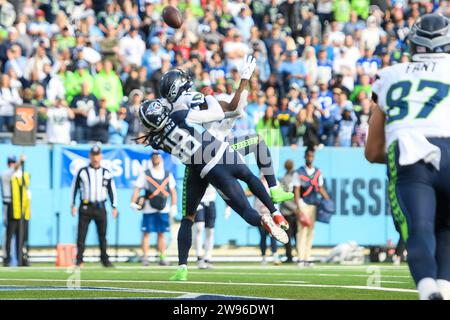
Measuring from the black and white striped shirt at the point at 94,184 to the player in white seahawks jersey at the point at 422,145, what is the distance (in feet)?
35.5

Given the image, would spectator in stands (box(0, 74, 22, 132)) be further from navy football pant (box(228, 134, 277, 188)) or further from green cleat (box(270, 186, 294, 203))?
green cleat (box(270, 186, 294, 203))

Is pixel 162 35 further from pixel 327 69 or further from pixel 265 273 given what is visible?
pixel 265 273

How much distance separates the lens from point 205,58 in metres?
22.2

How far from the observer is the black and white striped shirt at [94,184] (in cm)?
1780

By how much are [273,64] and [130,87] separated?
3.11 metres

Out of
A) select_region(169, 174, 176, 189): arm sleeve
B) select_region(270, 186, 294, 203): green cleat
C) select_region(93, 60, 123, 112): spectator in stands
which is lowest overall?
select_region(270, 186, 294, 203): green cleat

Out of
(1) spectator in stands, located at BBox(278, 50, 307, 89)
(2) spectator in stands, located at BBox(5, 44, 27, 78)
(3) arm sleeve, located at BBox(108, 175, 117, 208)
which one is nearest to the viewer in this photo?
(3) arm sleeve, located at BBox(108, 175, 117, 208)

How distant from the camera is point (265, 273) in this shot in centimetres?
1445

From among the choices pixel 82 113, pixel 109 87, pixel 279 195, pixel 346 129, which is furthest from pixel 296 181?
pixel 279 195

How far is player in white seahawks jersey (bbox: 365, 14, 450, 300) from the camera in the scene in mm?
6715

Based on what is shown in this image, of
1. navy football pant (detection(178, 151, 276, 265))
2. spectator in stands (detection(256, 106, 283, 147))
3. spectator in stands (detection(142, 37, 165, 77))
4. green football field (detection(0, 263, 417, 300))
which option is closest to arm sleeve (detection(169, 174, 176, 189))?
spectator in stands (detection(256, 106, 283, 147))

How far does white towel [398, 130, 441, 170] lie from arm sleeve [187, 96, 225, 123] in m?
5.46

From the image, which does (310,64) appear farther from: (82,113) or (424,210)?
(424,210)
